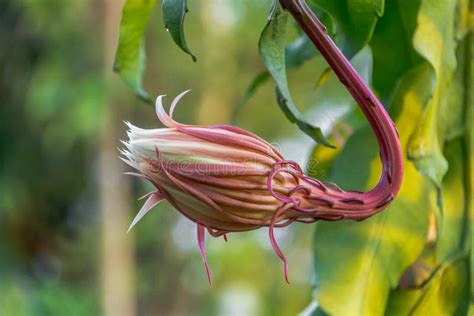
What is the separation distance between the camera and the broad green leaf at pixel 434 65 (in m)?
0.51

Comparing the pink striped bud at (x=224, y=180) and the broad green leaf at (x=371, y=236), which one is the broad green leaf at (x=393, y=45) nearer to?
the broad green leaf at (x=371, y=236)

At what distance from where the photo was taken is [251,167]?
0.40 metres

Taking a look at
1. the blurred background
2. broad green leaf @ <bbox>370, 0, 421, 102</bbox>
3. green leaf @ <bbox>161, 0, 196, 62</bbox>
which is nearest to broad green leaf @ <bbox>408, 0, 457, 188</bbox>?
broad green leaf @ <bbox>370, 0, 421, 102</bbox>

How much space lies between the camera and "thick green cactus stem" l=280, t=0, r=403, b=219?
40 cm

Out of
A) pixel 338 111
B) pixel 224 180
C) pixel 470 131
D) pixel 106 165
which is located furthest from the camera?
pixel 106 165

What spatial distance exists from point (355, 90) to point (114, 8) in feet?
13.0

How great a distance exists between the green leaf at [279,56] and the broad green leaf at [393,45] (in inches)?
6.5

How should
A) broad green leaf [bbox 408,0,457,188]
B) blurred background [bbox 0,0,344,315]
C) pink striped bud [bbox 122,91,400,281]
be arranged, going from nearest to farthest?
1. pink striped bud [bbox 122,91,400,281]
2. broad green leaf [bbox 408,0,457,188]
3. blurred background [bbox 0,0,344,315]

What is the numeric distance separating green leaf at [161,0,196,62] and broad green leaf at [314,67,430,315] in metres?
0.20

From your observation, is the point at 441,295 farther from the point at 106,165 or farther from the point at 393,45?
the point at 106,165

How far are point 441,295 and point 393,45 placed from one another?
0.62 feet

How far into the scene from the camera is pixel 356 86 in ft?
1.31

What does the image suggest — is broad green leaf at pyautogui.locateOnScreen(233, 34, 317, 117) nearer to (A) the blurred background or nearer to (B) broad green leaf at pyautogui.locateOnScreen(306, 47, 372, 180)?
(B) broad green leaf at pyautogui.locateOnScreen(306, 47, 372, 180)

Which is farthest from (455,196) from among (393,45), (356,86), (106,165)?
(106,165)
